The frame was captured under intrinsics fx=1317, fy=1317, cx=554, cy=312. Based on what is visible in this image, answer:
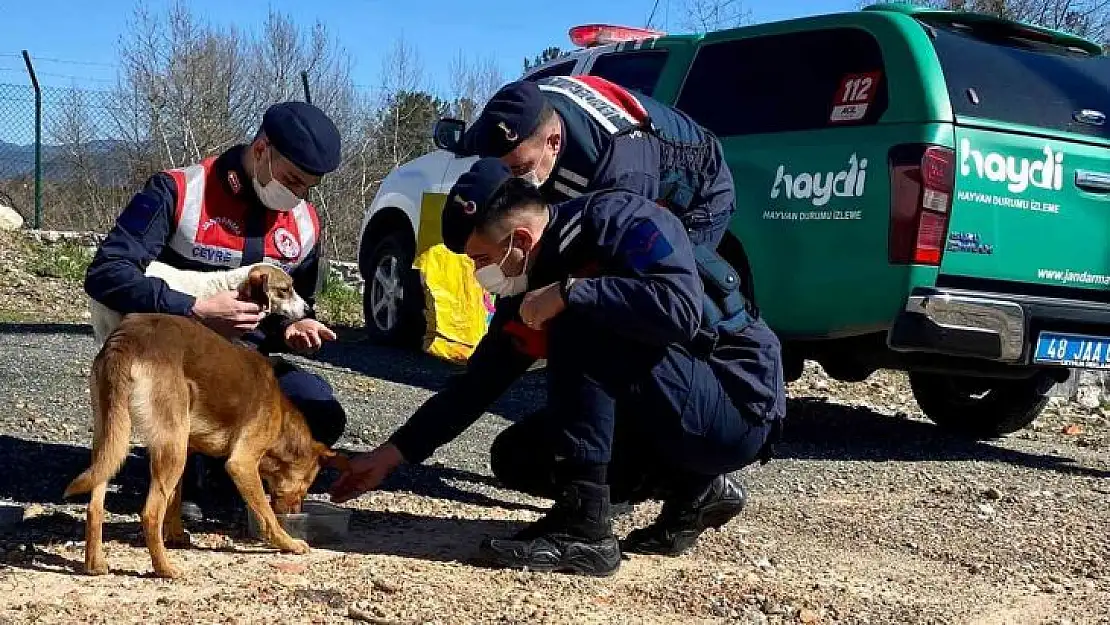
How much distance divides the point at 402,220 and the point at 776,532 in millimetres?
5251

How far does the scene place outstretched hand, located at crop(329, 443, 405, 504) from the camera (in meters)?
3.98

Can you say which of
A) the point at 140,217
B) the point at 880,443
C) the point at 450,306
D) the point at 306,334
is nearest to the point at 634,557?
the point at 306,334

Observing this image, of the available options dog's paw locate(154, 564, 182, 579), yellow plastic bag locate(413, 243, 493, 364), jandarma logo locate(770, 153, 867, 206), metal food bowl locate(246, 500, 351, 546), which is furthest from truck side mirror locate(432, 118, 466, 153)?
dog's paw locate(154, 564, 182, 579)

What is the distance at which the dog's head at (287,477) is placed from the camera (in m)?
4.05

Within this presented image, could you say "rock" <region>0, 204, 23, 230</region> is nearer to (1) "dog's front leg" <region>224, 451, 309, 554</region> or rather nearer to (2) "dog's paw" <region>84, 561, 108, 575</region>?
Result: (1) "dog's front leg" <region>224, 451, 309, 554</region>

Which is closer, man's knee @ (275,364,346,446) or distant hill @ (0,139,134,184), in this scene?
man's knee @ (275,364,346,446)

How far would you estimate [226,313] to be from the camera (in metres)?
4.21

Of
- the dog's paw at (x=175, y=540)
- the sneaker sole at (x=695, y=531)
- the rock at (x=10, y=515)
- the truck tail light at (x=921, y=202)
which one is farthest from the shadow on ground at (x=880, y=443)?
the rock at (x=10, y=515)

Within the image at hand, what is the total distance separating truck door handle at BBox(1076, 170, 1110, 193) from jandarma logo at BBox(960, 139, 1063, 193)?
0.35 feet

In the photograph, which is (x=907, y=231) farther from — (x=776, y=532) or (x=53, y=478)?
(x=53, y=478)

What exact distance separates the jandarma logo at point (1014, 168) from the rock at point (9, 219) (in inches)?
426

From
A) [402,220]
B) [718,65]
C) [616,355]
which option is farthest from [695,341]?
[402,220]

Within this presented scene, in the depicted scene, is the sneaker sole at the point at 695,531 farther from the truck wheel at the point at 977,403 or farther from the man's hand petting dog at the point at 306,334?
the truck wheel at the point at 977,403

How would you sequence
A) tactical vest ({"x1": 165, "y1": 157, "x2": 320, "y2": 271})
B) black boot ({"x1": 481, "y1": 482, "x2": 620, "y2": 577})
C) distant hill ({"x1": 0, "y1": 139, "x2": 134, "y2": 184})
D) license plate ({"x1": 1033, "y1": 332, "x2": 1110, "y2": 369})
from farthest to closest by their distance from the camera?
distant hill ({"x1": 0, "y1": 139, "x2": 134, "y2": 184}) < license plate ({"x1": 1033, "y1": 332, "x2": 1110, "y2": 369}) < tactical vest ({"x1": 165, "y1": 157, "x2": 320, "y2": 271}) < black boot ({"x1": 481, "y1": 482, "x2": 620, "y2": 577})
